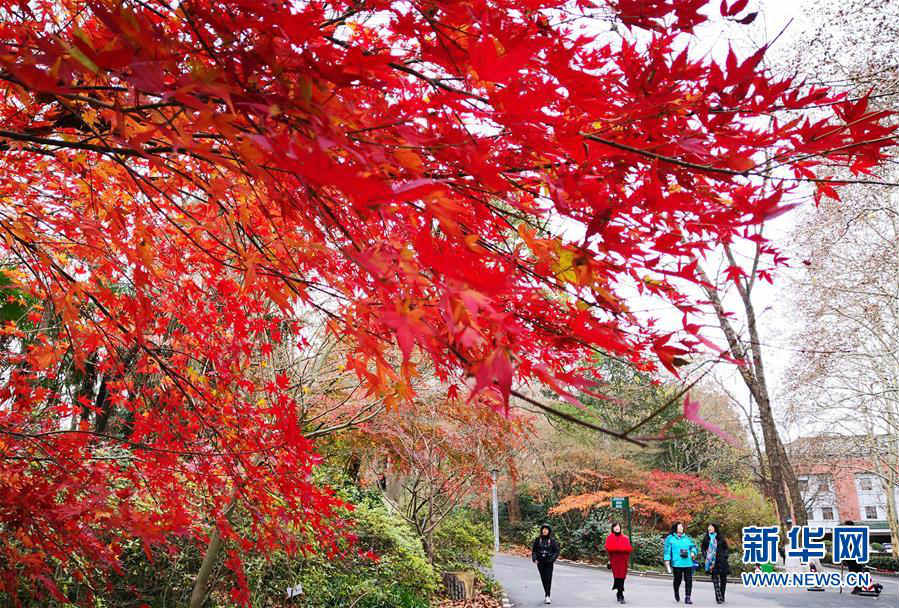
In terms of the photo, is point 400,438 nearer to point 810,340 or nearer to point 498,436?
point 498,436

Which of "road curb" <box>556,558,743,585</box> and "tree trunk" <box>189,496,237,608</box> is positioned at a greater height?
"tree trunk" <box>189,496,237,608</box>

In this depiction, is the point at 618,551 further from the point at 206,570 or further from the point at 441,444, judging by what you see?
the point at 206,570

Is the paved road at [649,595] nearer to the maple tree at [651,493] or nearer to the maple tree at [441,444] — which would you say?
the maple tree at [441,444]

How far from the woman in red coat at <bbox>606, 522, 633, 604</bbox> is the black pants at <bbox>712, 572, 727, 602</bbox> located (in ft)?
4.52

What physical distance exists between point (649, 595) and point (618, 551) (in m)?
2.41

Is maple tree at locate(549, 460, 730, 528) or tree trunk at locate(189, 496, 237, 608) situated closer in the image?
tree trunk at locate(189, 496, 237, 608)

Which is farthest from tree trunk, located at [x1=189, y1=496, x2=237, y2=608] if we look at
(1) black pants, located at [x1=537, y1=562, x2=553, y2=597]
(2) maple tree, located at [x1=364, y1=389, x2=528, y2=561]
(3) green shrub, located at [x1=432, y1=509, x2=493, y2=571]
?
(1) black pants, located at [x1=537, y1=562, x2=553, y2=597]

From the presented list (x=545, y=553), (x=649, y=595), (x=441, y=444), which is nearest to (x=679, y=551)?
(x=545, y=553)

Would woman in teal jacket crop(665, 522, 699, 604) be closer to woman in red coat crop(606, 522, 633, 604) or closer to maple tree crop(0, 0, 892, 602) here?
woman in red coat crop(606, 522, 633, 604)

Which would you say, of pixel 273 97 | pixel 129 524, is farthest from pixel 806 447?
pixel 273 97

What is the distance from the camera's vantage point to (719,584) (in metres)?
9.43

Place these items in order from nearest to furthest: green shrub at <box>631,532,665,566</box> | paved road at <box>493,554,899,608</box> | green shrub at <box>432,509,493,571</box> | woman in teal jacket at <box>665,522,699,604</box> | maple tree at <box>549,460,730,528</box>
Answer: woman in teal jacket at <box>665,522,699,604</box> → paved road at <box>493,554,899,608</box> → green shrub at <box>432,509,493,571</box> → green shrub at <box>631,532,665,566</box> → maple tree at <box>549,460,730,528</box>

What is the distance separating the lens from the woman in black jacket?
9.04 metres

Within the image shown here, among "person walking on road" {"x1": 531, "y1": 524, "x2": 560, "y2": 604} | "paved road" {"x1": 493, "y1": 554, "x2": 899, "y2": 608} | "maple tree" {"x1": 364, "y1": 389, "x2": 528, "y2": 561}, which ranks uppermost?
"maple tree" {"x1": 364, "y1": 389, "x2": 528, "y2": 561}
